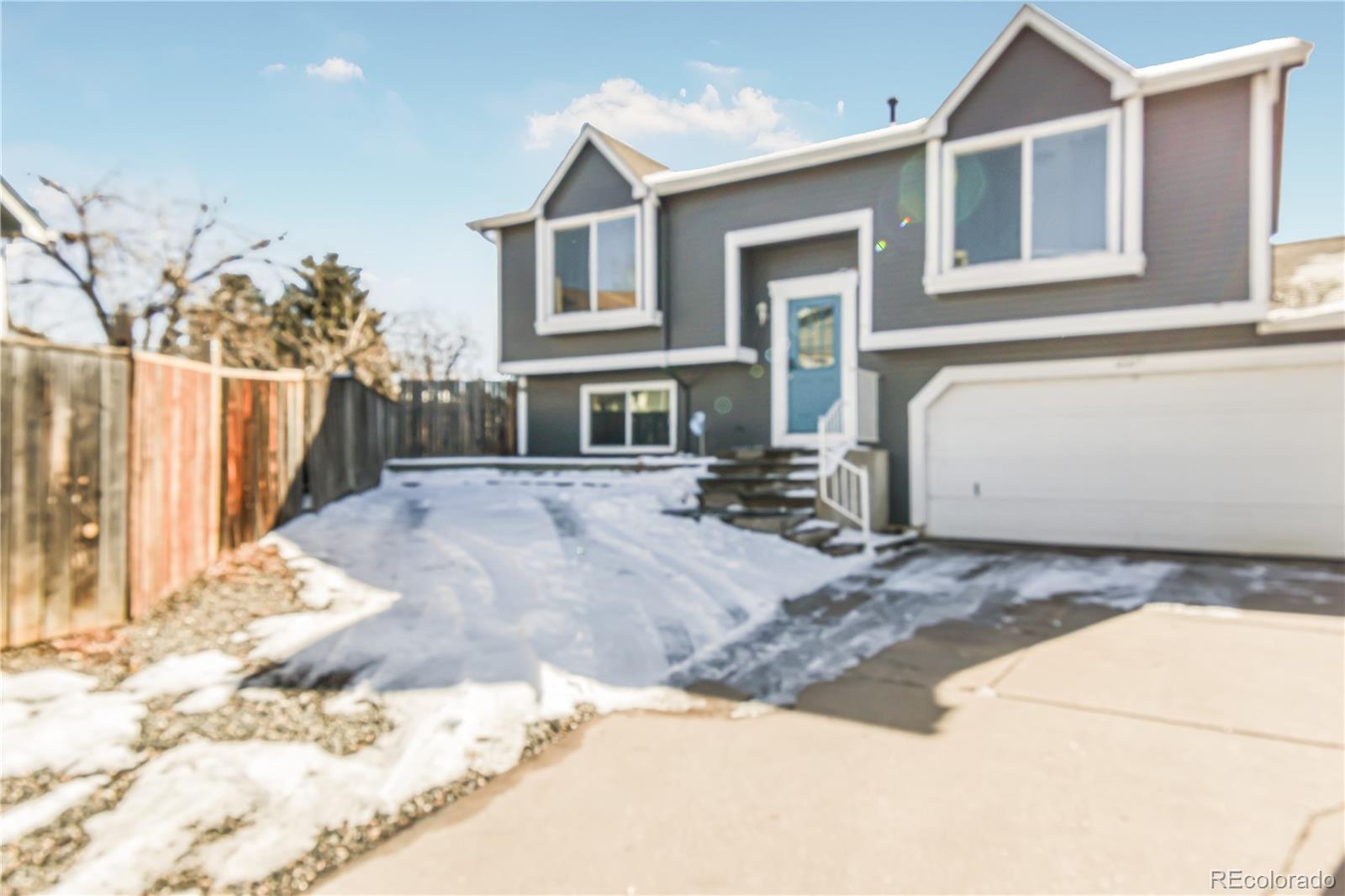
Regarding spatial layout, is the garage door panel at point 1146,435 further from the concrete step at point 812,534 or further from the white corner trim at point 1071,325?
the concrete step at point 812,534

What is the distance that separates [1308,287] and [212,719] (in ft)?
41.7

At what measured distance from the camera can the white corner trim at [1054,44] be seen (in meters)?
8.91

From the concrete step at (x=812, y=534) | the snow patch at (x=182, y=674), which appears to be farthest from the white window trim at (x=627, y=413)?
the snow patch at (x=182, y=674)

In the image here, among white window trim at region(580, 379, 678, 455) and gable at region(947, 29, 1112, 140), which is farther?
white window trim at region(580, 379, 678, 455)

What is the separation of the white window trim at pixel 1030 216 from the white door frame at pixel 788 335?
1458mm

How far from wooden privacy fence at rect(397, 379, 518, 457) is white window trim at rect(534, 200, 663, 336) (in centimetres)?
267

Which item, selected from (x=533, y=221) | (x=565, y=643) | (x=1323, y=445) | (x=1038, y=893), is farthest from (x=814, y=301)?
(x=1038, y=893)

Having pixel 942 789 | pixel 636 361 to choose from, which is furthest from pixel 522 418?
pixel 942 789

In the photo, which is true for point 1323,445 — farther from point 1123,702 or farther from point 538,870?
point 538,870

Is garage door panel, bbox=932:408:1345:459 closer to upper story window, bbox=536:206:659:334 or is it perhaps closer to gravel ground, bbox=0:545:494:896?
upper story window, bbox=536:206:659:334

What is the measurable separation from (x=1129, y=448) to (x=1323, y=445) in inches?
75.2

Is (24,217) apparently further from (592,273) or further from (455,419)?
(455,419)

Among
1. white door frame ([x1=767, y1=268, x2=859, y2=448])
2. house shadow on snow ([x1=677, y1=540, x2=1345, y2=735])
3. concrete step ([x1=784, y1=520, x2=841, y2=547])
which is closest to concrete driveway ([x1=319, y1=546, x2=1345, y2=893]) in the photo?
house shadow on snow ([x1=677, y1=540, x2=1345, y2=735])

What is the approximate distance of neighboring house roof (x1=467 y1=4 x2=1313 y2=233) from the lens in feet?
27.7
